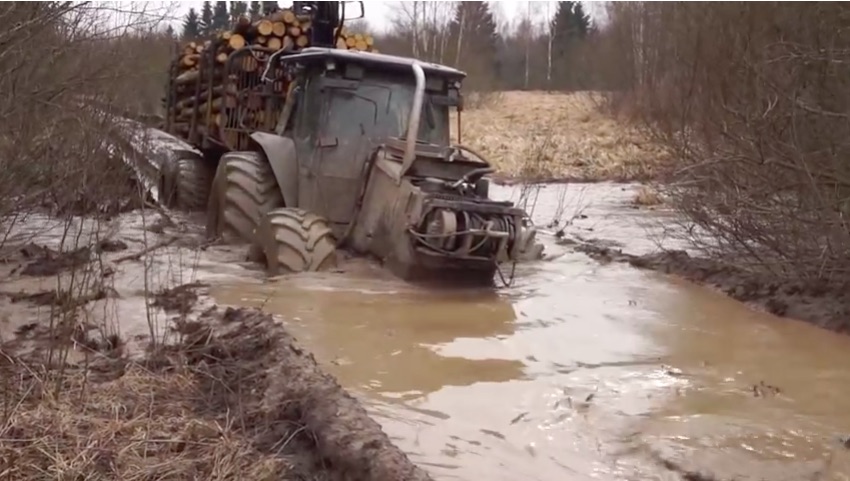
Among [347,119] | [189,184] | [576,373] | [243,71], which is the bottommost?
[576,373]

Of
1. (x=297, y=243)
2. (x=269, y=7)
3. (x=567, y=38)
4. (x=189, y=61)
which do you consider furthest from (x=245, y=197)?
(x=567, y=38)

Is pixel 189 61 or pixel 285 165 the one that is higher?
pixel 189 61

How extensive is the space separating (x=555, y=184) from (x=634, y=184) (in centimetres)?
165

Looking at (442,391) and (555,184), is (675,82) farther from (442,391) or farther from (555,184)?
(555,184)

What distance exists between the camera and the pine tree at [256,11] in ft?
42.8

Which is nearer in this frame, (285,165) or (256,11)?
(285,165)

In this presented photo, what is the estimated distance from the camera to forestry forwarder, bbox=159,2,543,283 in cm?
801

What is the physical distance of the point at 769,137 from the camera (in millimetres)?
7820

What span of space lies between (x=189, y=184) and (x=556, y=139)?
51.5 feet

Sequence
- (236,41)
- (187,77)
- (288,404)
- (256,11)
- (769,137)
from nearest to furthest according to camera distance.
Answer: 1. (288,404)
2. (769,137)
3. (236,41)
4. (187,77)
5. (256,11)

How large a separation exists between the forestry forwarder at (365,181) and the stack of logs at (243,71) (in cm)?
71

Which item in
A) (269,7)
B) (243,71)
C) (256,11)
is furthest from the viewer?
(256,11)

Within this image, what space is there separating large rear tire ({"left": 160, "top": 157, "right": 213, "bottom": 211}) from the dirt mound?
7568 millimetres

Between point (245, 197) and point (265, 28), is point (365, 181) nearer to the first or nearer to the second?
point (245, 197)
